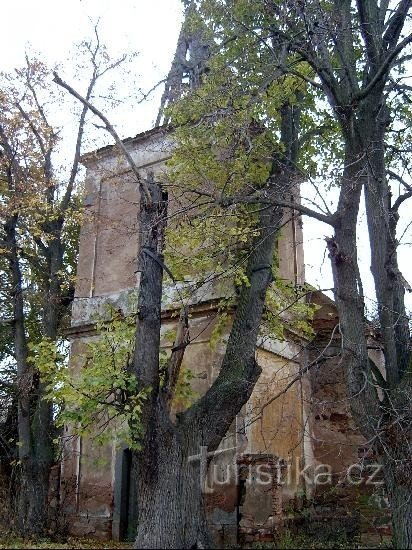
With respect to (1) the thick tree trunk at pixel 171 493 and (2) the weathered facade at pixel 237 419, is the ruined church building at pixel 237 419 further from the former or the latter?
(1) the thick tree trunk at pixel 171 493

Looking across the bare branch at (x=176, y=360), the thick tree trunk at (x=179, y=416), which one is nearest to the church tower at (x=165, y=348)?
the thick tree trunk at (x=179, y=416)

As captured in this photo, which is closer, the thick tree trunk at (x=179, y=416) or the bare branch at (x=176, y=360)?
the thick tree trunk at (x=179, y=416)

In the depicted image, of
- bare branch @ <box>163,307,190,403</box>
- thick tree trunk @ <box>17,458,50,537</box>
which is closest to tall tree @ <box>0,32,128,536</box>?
thick tree trunk @ <box>17,458,50,537</box>

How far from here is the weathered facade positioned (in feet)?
33.1

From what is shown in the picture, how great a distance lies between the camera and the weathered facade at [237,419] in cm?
1009

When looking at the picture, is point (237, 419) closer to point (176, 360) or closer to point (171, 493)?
point (176, 360)

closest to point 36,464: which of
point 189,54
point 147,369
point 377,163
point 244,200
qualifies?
point 147,369

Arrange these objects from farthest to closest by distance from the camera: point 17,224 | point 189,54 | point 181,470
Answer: point 189,54, point 17,224, point 181,470

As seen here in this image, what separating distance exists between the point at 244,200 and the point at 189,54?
10156mm

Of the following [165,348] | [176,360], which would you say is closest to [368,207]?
[176,360]

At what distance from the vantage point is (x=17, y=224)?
13.7m

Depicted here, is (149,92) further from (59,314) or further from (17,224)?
(59,314)

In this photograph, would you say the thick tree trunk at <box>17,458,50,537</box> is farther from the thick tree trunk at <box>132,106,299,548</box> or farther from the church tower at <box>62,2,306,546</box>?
the thick tree trunk at <box>132,106,299,548</box>

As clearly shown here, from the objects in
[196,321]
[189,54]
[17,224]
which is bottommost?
[196,321]
